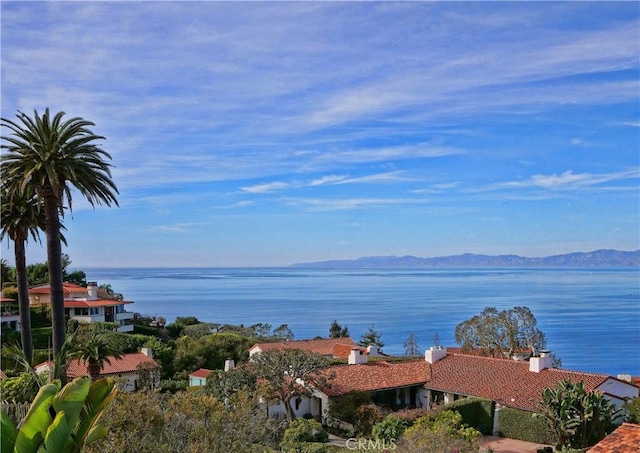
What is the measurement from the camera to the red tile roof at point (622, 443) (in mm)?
18516

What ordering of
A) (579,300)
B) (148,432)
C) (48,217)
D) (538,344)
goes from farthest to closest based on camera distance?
(579,300) → (538,344) → (48,217) → (148,432)

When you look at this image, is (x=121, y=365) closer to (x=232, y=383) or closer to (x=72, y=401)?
(x=232, y=383)

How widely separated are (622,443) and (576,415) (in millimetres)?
9479

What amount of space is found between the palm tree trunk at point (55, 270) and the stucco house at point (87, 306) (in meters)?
36.9

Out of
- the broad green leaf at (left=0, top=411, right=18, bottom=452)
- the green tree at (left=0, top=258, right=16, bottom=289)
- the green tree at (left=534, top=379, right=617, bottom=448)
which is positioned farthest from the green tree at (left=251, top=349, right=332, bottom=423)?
the green tree at (left=0, top=258, right=16, bottom=289)

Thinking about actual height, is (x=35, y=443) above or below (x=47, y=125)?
below

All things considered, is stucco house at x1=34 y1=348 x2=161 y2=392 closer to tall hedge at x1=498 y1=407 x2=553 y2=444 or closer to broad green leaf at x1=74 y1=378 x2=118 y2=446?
tall hedge at x1=498 y1=407 x2=553 y2=444

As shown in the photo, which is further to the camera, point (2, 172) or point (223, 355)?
point (223, 355)

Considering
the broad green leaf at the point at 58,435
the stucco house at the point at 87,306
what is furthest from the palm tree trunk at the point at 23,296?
the stucco house at the point at 87,306

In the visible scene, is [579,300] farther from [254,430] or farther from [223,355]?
[254,430]

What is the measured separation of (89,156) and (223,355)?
29717 millimetres

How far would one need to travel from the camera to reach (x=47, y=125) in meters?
22.2

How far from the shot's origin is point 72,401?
9.51 metres

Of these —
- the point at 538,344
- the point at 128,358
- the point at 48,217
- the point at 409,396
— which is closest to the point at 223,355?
the point at 128,358
